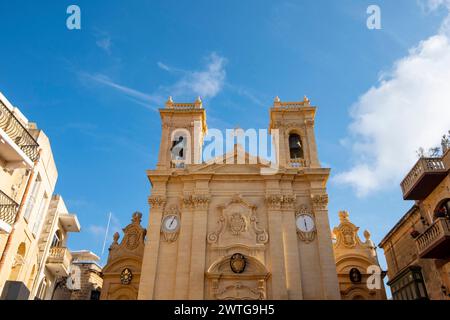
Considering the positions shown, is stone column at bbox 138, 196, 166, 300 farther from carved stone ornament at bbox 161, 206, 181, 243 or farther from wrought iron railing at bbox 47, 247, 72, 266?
wrought iron railing at bbox 47, 247, 72, 266

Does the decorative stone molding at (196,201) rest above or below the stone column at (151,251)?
above

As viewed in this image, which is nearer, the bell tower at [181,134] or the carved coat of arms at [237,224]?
the carved coat of arms at [237,224]

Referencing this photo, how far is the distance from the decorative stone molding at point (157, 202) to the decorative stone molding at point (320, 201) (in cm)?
858

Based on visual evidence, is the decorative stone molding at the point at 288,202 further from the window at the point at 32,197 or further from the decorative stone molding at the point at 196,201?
the window at the point at 32,197

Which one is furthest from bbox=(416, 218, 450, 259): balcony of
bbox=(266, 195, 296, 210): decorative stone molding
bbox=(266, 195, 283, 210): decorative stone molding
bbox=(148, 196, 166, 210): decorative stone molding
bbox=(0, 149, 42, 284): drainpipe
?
bbox=(0, 149, 42, 284): drainpipe

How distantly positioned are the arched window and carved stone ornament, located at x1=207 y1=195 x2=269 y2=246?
520cm

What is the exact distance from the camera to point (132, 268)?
21.6 metres

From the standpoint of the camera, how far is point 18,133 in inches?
629

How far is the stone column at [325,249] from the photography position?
18.0 metres


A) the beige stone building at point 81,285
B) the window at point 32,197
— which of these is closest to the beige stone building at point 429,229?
the window at point 32,197

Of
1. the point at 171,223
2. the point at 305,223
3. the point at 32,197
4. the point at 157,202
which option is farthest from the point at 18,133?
the point at 305,223
